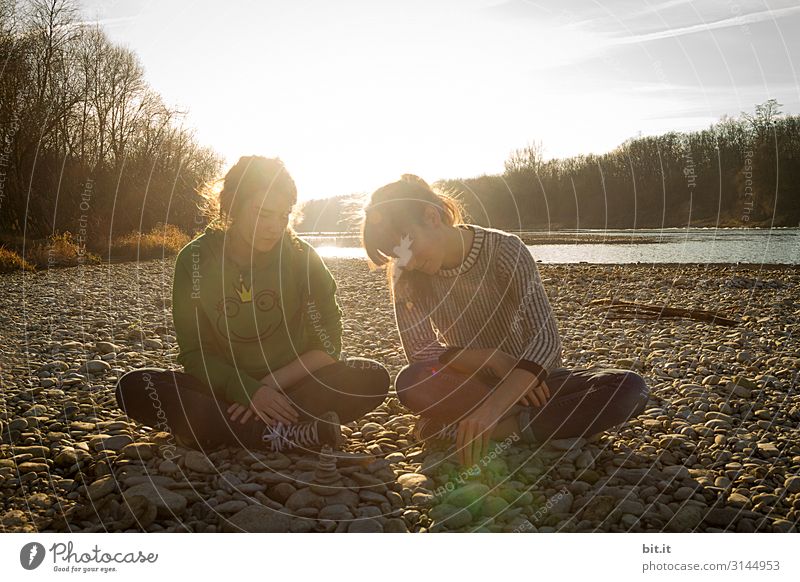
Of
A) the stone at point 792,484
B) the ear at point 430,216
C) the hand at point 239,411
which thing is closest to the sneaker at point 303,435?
the hand at point 239,411

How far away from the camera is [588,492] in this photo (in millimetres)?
3371

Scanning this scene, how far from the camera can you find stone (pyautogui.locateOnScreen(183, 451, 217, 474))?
12.0 feet

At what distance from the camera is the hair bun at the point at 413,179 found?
3.64 metres

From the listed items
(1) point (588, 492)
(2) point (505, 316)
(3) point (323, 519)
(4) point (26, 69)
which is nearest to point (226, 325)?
(3) point (323, 519)

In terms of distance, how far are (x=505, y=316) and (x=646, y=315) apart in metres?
6.74

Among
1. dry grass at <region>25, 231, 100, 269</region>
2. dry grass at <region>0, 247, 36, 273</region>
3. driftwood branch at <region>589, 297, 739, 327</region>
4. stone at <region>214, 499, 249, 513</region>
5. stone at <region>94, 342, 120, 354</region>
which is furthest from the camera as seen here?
dry grass at <region>25, 231, 100, 269</region>

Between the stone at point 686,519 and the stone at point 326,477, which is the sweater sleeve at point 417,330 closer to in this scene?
the stone at point 326,477

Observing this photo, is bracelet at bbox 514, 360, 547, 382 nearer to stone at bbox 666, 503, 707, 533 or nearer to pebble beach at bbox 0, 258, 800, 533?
pebble beach at bbox 0, 258, 800, 533

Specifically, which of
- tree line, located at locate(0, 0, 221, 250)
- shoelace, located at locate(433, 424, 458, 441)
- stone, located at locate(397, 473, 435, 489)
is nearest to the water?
tree line, located at locate(0, 0, 221, 250)

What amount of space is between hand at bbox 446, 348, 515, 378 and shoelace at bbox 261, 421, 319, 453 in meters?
0.88

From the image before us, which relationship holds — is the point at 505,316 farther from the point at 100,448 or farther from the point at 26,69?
the point at 26,69

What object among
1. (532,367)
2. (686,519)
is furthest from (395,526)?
(686,519)

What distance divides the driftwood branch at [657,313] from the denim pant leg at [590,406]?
5.58m
